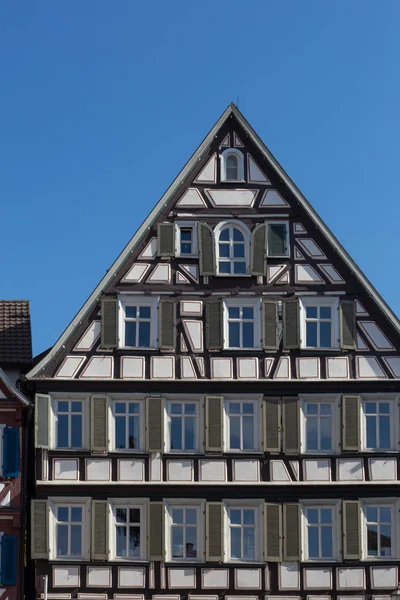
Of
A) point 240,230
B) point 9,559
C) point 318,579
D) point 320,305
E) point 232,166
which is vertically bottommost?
point 318,579

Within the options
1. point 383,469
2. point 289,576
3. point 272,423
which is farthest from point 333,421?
point 289,576

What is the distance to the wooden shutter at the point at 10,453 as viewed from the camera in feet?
113

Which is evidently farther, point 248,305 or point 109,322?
point 248,305

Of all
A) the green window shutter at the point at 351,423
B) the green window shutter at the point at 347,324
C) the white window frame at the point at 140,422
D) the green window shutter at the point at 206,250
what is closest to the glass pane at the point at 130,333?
the white window frame at the point at 140,422

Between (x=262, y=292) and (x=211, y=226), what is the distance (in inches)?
90.3

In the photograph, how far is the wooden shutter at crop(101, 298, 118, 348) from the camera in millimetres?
34969

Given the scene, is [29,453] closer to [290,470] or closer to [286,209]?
[290,470]

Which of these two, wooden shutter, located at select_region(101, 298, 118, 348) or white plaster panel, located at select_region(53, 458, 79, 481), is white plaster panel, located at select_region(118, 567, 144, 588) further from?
wooden shutter, located at select_region(101, 298, 118, 348)

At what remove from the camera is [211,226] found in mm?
36062

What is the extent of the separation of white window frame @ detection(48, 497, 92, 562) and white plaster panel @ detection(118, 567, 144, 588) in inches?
38.9

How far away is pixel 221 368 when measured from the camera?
35.2 meters

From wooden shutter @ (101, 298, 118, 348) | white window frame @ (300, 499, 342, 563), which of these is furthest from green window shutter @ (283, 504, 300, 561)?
wooden shutter @ (101, 298, 118, 348)

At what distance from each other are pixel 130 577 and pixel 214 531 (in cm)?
247

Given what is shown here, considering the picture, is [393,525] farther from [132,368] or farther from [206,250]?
[206,250]
